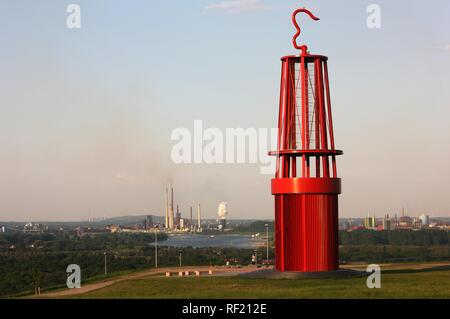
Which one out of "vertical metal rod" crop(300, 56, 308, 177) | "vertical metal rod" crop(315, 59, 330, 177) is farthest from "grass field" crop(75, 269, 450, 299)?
"vertical metal rod" crop(300, 56, 308, 177)

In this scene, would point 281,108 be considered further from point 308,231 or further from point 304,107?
point 308,231

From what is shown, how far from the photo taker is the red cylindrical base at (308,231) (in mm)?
70812

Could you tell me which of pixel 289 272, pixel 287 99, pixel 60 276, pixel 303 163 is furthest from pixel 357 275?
pixel 60 276

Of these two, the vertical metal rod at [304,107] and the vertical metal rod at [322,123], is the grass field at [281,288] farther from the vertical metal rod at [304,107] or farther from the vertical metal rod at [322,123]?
the vertical metal rod at [304,107]

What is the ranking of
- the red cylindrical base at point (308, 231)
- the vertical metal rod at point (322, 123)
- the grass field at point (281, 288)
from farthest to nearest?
the vertical metal rod at point (322, 123) → the red cylindrical base at point (308, 231) → the grass field at point (281, 288)

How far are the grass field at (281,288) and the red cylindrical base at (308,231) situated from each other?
2.76 metres

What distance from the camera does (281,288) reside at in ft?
209

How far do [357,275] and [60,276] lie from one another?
54.9 meters

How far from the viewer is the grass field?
5997 centimetres

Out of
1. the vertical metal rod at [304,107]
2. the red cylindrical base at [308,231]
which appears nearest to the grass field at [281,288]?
the red cylindrical base at [308,231]

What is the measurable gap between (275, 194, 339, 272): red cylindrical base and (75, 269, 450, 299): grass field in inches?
109
